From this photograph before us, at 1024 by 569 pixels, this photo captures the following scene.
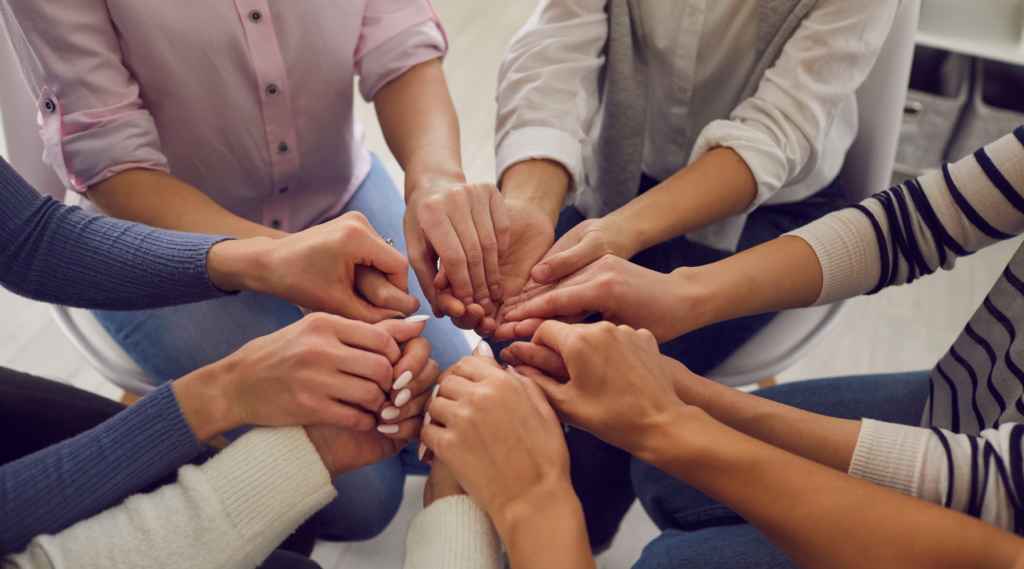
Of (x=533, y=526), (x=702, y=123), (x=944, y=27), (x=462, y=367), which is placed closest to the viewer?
(x=533, y=526)

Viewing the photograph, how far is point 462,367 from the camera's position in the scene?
2.77ft

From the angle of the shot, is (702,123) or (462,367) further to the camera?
(702,123)

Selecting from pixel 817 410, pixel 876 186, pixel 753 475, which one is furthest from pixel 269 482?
pixel 876 186

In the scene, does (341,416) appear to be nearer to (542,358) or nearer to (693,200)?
(542,358)

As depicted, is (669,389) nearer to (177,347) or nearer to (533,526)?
(533,526)

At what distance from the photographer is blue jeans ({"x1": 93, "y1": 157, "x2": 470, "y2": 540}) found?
1077 mm

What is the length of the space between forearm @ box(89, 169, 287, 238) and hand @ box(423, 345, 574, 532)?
440 mm

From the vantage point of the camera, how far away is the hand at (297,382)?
0.81 meters

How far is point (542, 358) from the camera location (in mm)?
840

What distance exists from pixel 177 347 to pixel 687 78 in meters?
0.96

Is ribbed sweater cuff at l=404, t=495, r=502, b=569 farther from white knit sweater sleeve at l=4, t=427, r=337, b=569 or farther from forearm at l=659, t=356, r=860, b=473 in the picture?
forearm at l=659, t=356, r=860, b=473

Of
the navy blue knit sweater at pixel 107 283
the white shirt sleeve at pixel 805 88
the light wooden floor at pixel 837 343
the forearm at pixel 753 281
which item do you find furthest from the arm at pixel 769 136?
the light wooden floor at pixel 837 343

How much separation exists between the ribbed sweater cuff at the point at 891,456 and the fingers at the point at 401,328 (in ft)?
1.82

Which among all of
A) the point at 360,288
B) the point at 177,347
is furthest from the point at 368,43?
the point at 177,347
